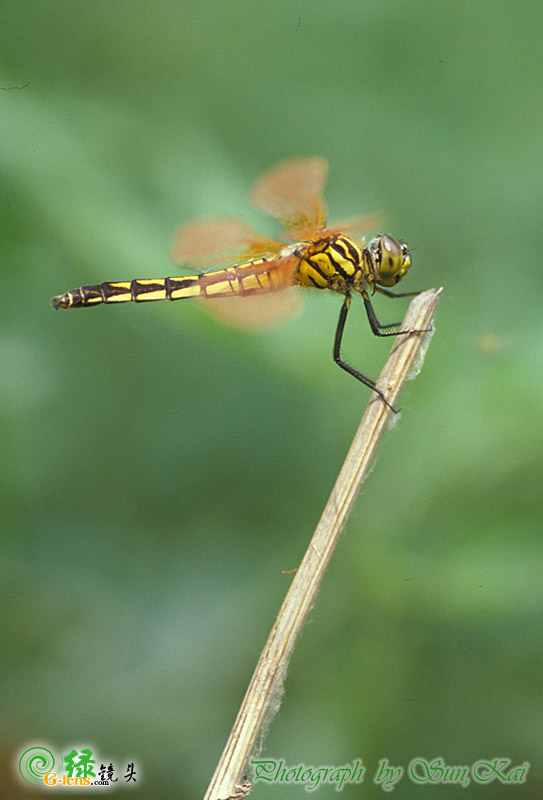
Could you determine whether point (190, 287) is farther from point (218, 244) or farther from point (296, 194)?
point (296, 194)

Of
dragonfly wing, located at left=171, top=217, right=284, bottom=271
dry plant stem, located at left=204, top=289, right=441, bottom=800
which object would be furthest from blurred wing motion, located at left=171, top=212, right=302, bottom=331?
dry plant stem, located at left=204, top=289, right=441, bottom=800

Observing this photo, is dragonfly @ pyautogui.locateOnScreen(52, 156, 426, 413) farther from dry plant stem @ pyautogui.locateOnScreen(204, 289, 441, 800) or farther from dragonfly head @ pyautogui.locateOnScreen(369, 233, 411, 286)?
dry plant stem @ pyautogui.locateOnScreen(204, 289, 441, 800)

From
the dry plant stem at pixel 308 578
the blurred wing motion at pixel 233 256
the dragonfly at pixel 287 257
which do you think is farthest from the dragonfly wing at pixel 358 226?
the dry plant stem at pixel 308 578

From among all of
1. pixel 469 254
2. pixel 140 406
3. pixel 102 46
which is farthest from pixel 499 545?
pixel 102 46

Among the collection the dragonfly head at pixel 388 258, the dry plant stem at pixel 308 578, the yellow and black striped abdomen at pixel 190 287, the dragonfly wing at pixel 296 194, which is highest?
the dragonfly wing at pixel 296 194

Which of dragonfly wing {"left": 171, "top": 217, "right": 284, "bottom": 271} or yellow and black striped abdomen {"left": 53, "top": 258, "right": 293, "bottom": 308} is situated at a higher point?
dragonfly wing {"left": 171, "top": 217, "right": 284, "bottom": 271}

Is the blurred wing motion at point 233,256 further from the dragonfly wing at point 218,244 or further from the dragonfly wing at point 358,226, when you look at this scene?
the dragonfly wing at point 358,226

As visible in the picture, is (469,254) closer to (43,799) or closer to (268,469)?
(268,469)

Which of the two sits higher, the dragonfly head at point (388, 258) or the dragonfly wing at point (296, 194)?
the dragonfly wing at point (296, 194)
